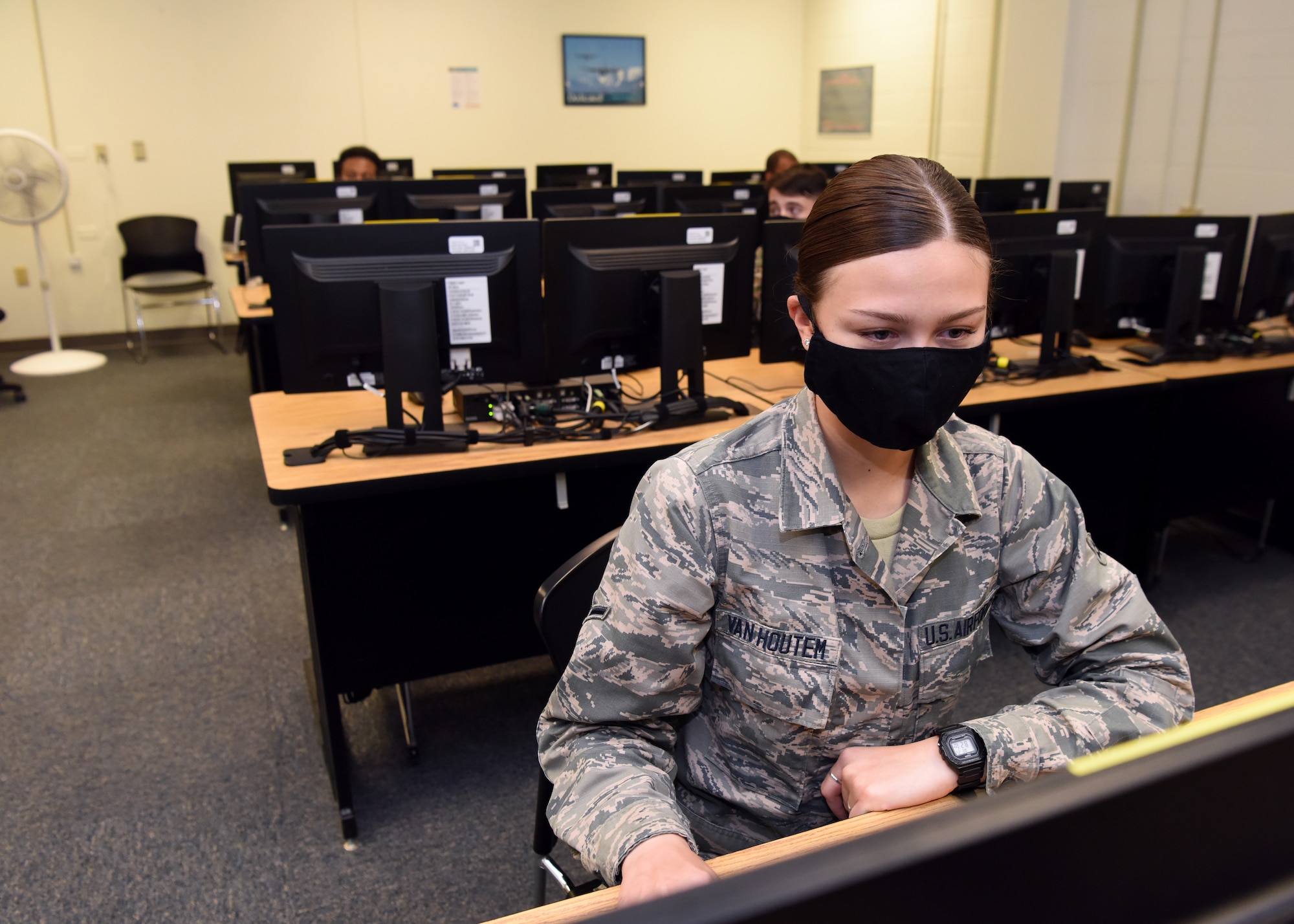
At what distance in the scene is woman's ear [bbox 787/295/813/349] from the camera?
1034 mm

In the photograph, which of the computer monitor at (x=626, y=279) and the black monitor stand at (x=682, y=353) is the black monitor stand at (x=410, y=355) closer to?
the computer monitor at (x=626, y=279)

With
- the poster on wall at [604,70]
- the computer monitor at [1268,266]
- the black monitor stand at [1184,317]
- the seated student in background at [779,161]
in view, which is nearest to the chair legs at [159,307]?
the poster on wall at [604,70]

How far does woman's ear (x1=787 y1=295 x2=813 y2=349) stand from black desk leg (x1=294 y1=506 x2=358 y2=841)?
1214mm

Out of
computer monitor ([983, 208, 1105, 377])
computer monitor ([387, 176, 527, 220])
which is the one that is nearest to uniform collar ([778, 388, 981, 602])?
computer monitor ([983, 208, 1105, 377])

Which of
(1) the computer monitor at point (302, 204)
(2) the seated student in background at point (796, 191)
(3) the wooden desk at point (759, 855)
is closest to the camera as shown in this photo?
(3) the wooden desk at point (759, 855)

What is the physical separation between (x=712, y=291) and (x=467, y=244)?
1.96 feet

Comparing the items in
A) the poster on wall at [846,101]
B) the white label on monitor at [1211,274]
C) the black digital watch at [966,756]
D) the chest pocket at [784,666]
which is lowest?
→ the black digital watch at [966,756]

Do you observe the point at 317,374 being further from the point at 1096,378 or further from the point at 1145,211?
the point at 1145,211

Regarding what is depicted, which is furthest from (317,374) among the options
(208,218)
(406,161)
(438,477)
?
(208,218)

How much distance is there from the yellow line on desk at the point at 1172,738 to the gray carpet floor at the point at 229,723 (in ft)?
5.51

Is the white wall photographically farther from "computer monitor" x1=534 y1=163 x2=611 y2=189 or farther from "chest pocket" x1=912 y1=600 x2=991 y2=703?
"chest pocket" x1=912 y1=600 x2=991 y2=703

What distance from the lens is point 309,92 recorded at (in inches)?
261

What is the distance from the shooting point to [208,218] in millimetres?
6578

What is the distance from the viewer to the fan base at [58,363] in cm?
576
